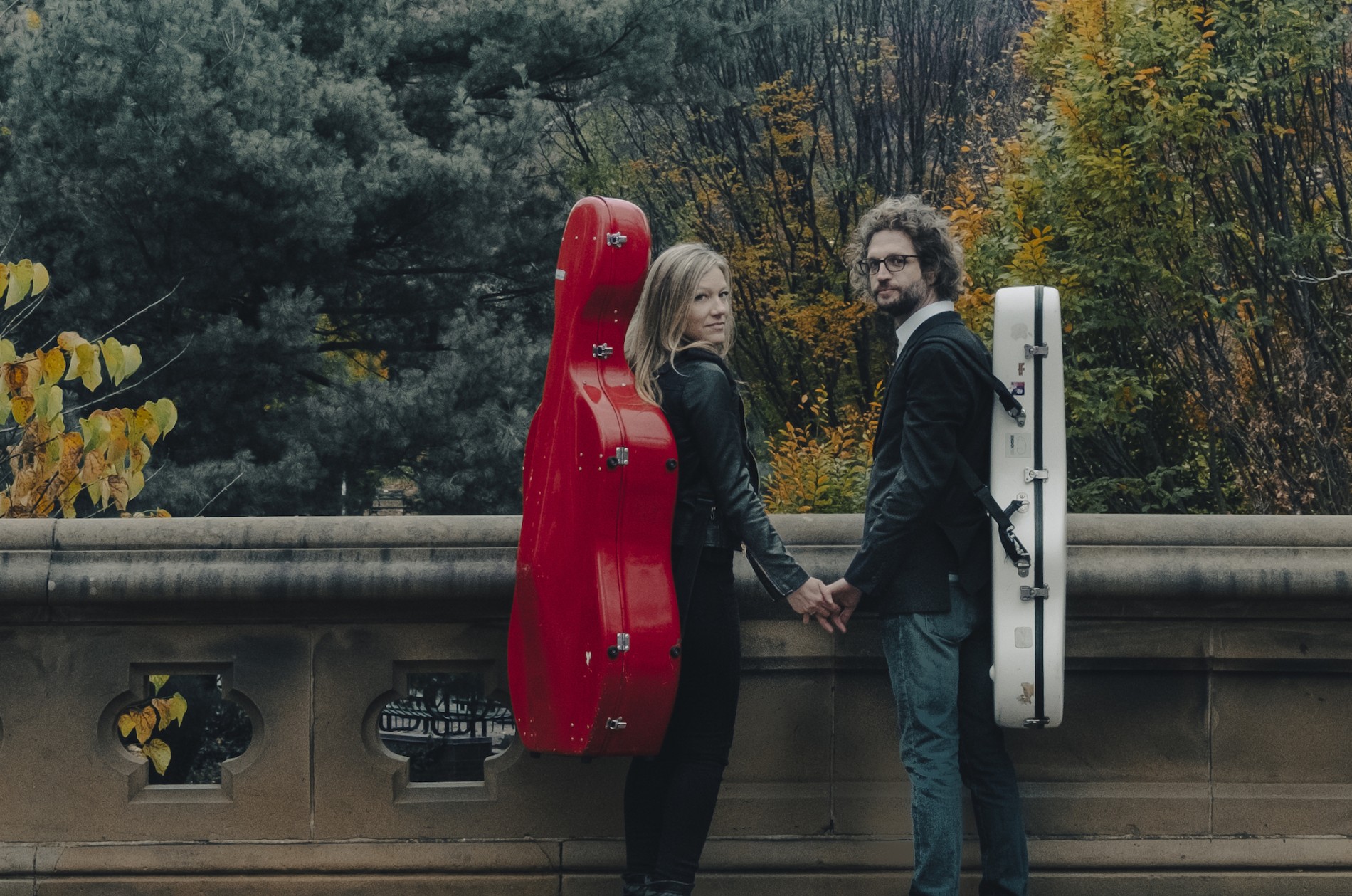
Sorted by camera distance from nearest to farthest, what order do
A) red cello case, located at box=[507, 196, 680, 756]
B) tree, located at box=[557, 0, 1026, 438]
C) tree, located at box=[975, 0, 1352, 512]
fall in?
1. red cello case, located at box=[507, 196, 680, 756]
2. tree, located at box=[975, 0, 1352, 512]
3. tree, located at box=[557, 0, 1026, 438]

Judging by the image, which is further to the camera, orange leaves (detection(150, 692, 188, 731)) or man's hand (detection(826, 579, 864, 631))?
orange leaves (detection(150, 692, 188, 731))

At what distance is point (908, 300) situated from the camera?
3.24m

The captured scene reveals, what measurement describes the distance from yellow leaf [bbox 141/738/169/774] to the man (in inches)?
65.4

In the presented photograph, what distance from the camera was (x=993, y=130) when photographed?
71.6 feet

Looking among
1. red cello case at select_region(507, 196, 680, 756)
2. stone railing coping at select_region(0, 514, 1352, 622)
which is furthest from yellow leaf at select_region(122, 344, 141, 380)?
red cello case at select_region(507, 196, 680, 756)

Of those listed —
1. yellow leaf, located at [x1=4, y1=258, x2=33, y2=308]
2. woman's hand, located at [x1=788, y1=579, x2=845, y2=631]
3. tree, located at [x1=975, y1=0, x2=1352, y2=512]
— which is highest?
tree, located at [x1=975, y1=0, x2=1352, y2=512]

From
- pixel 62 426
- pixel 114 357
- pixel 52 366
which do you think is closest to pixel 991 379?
pixel 114 357

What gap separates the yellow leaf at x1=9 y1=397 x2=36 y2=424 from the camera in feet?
13.0

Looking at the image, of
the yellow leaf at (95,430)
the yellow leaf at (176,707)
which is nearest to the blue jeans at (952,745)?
the yellow leaf at (176,707)

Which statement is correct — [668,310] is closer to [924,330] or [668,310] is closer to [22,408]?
[924,330]

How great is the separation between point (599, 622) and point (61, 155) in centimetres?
1345

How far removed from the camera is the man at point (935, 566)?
10.1 ft

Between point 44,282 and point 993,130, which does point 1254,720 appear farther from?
point 993,130

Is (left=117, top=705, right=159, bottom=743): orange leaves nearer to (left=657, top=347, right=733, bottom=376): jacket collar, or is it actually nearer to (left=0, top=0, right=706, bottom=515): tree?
(left=657, top=347, right=733, bottom=376): jacket collar
